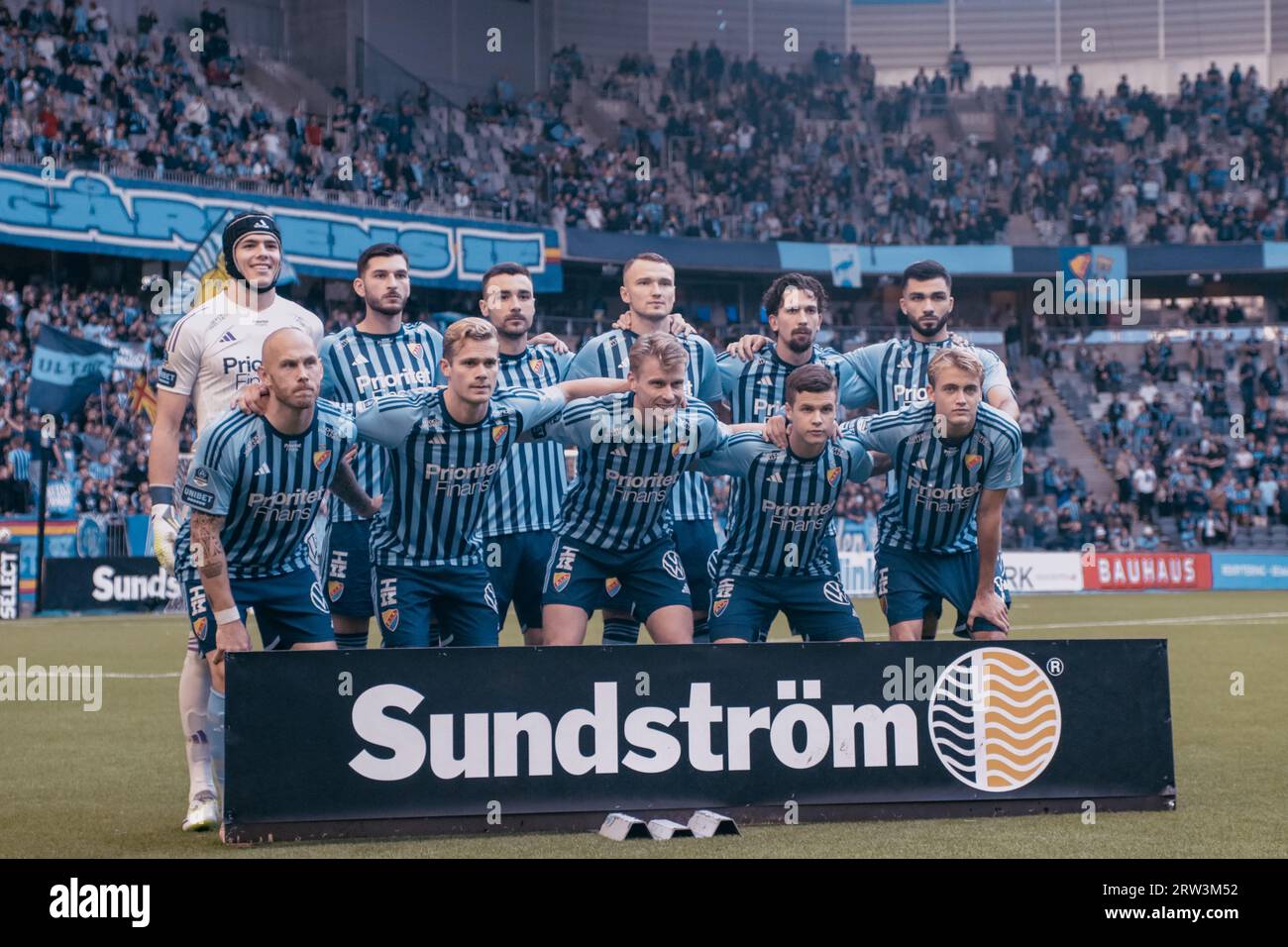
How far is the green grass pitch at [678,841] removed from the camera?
20.1 feet

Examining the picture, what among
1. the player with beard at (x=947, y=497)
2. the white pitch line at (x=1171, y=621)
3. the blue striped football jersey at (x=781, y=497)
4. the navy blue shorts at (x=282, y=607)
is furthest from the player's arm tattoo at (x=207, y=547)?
the white pitch line at (x=1171, y=621)

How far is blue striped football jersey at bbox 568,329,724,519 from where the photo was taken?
8.24 metres

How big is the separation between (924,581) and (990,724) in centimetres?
113

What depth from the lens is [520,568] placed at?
835 cm

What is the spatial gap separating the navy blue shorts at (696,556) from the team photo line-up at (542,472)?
0.04ft

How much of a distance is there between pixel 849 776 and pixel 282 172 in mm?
26744

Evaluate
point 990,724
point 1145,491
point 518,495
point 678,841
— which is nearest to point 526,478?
point 518,495

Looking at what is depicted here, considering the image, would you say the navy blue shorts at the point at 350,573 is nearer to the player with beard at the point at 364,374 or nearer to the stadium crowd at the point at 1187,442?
the player with beard at the point at 364,374

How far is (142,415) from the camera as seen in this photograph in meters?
26.2

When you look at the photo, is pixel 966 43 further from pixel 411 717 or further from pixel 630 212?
pixel 411 717

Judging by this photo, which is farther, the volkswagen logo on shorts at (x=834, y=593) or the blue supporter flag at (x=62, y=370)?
the blue supporter flag at (x=62, y=370)

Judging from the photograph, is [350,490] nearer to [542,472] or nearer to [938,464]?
[542,472]

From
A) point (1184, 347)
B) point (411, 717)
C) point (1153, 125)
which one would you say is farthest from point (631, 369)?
point (1153, 125)

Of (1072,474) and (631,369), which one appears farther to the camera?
(1072,474)
